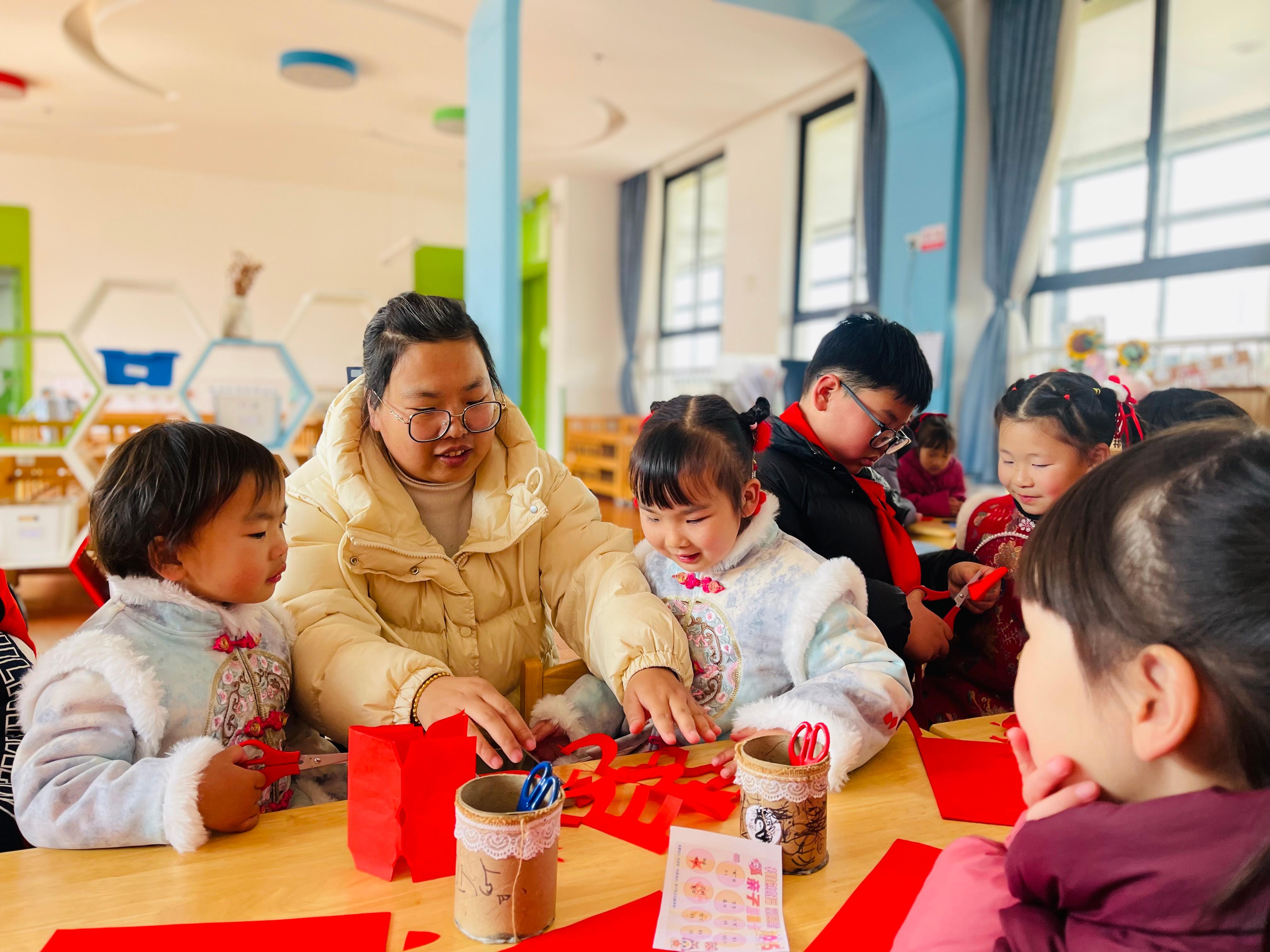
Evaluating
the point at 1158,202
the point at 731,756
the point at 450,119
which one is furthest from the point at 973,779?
the point at 450,119

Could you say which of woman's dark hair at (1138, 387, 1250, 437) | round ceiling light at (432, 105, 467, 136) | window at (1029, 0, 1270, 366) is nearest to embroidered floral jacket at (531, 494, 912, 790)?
woman's dark hair at (1138, 387, 1250, 437)

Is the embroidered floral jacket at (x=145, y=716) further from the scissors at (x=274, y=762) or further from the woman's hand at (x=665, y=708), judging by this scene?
the woman's hand at (x=665, y=708)

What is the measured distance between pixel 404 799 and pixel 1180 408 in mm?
1795

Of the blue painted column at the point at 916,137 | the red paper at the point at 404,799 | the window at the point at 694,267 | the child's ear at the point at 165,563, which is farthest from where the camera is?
the window at the point at 694,267

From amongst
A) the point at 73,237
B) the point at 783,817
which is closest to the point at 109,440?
the point at 73,237

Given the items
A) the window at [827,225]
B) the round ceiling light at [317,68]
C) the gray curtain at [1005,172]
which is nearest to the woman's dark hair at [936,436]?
the gray curtain at [1005,172]

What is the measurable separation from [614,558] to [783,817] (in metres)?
0.67

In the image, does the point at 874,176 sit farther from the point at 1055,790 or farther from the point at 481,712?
the point at 1055,790

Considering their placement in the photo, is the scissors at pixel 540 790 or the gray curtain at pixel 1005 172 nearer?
the scissors at pixel 540 790

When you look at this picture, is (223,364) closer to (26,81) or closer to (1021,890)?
(26,81)

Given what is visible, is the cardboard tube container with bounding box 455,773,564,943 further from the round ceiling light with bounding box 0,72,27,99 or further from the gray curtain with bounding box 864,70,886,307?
the round ceiling light with bounding box 0,72,27,99

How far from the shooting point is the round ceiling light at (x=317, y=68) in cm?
592

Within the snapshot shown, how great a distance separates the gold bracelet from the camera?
42.1 inches

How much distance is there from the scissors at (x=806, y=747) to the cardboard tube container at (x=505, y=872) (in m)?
0.25
